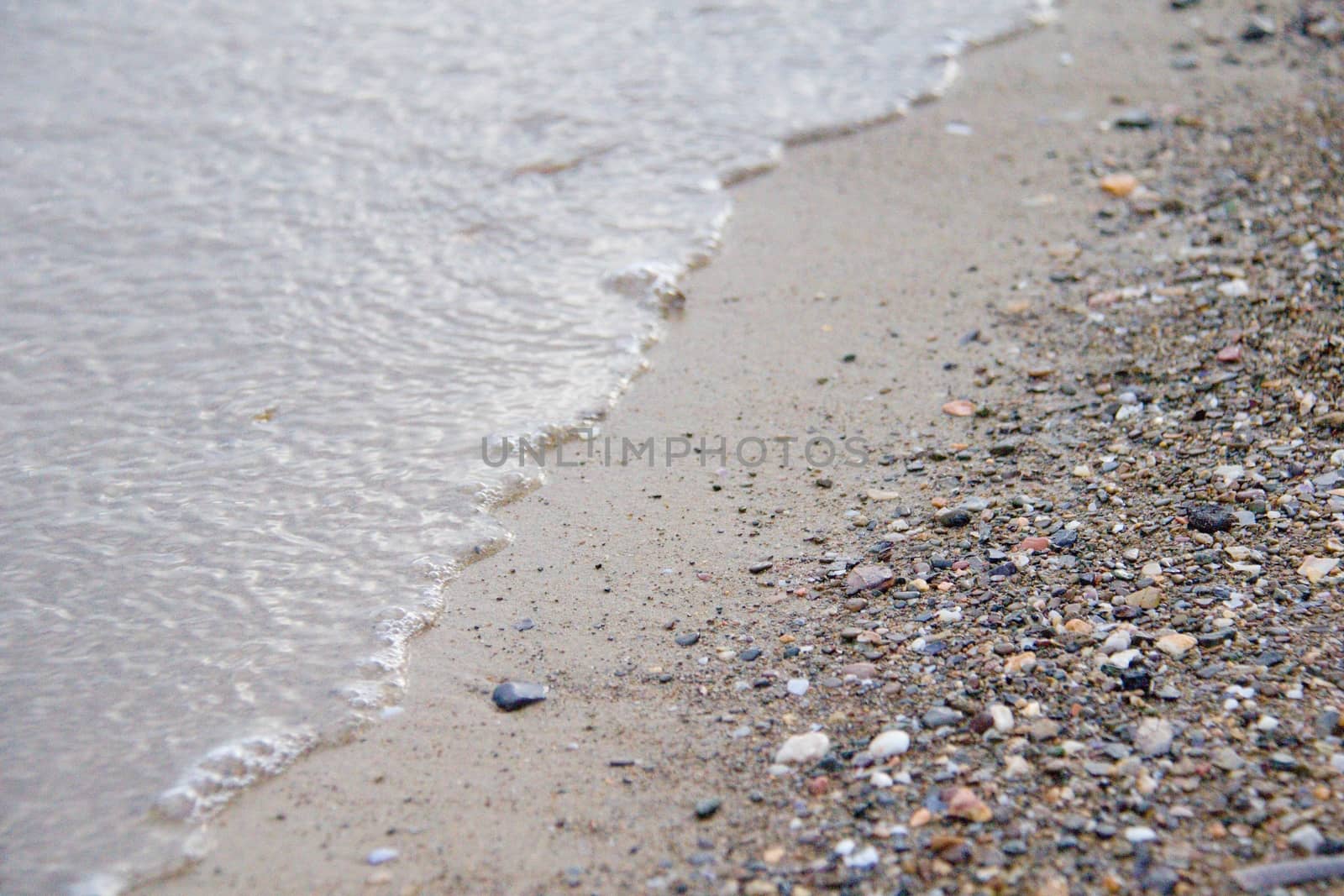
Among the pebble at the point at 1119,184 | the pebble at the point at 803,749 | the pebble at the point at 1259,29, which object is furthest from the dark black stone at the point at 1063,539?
the pebble at the point at 1259,29

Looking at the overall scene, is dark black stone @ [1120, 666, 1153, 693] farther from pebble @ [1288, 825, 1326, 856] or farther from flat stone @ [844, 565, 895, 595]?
flat stone @ [844, 565, 895, 595]

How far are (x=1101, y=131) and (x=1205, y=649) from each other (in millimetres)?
3068

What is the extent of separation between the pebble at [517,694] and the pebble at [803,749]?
55cm

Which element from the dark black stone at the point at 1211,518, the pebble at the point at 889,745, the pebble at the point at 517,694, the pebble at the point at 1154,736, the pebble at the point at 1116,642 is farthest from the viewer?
the dark black stone at the point at 1211,518

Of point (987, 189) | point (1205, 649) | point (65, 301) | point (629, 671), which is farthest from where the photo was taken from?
point (987, 189)

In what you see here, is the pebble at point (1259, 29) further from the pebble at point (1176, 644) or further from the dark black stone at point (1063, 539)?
the pebble at point (1176, 644)

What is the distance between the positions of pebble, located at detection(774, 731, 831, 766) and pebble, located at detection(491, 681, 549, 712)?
0.55 meters

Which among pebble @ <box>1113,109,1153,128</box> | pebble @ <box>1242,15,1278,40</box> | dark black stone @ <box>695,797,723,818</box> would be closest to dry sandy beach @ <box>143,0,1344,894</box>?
dark black stone @ <box>695,797,723,818</box>

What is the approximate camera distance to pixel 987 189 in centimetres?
441

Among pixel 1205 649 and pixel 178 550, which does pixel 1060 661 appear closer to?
pixel 1205 649

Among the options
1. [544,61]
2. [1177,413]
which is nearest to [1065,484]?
[1177,413]

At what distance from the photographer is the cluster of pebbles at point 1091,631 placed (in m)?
1.93

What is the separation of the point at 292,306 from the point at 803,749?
2582mm

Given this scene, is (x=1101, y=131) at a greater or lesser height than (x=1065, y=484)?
greater
